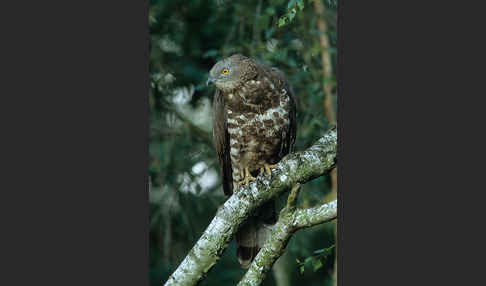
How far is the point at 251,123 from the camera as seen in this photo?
466cm

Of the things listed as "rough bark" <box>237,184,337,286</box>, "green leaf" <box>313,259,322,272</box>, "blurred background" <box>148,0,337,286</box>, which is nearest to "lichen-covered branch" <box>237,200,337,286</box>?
"rough bark" <box>237,184,337,286</box>

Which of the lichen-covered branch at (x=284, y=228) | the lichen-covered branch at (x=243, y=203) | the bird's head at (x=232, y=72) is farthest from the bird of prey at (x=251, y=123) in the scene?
the lichen-covered branch at (x=284, y=228)

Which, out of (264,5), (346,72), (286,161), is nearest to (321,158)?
(286,161)

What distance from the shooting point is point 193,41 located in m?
6.09

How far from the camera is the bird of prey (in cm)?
438

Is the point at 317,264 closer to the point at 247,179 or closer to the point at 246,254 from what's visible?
the point at 246,254

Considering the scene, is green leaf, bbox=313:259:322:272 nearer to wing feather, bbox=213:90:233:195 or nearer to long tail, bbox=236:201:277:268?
long tail, bbox=236:201:277:268

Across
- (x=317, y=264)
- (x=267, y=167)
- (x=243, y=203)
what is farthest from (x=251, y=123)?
(x=317, y=264)

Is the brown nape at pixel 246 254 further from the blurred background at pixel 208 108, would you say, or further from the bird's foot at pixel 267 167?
the bird's foot at pixel 267 167

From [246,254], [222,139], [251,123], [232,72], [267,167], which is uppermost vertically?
[232,72]

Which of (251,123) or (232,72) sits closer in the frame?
(232,72)

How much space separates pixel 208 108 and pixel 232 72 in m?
1.23

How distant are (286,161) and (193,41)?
248 cm

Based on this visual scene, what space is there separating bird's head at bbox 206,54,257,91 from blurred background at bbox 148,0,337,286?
0.50 m
